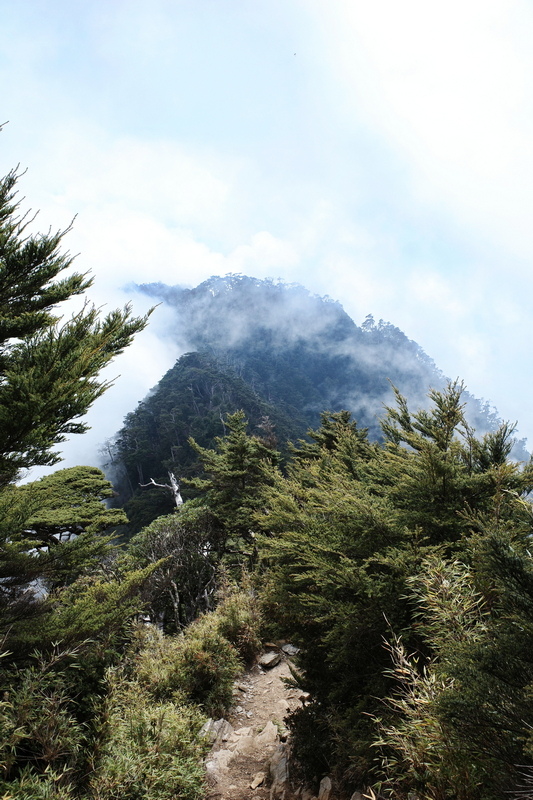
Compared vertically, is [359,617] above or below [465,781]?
above

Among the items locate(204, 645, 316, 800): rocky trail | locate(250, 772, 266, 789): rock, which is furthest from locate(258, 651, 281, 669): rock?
locate(250, 772, 266, 789): rock

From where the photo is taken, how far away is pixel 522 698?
1806mm

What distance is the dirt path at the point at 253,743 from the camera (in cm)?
474

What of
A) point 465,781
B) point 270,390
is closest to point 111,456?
point 270,390

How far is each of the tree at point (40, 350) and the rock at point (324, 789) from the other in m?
4.60

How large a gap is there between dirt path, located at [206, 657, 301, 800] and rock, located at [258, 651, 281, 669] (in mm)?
94

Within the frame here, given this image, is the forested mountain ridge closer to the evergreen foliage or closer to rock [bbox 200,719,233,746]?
rock [bbox 200,719,233,746]

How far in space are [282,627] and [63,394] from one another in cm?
501

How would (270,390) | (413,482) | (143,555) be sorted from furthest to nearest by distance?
(270,390)
(143,555)
(413,482)

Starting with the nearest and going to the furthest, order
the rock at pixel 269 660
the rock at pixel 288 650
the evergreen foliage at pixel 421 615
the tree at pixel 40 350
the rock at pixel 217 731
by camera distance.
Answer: the evergreen foliage at pixel 421 615, the tree at pixel 40 350, the rock at pixel 217 731, the rock at pixel 269 660, the rock at pixel 288 650

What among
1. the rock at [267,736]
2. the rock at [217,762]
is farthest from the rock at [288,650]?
the rock at [217,762]

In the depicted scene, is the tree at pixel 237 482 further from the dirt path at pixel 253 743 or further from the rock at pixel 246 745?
the rock at pixel 246 745

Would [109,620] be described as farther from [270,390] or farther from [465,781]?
[270,390]

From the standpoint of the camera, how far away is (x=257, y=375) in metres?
98.4
